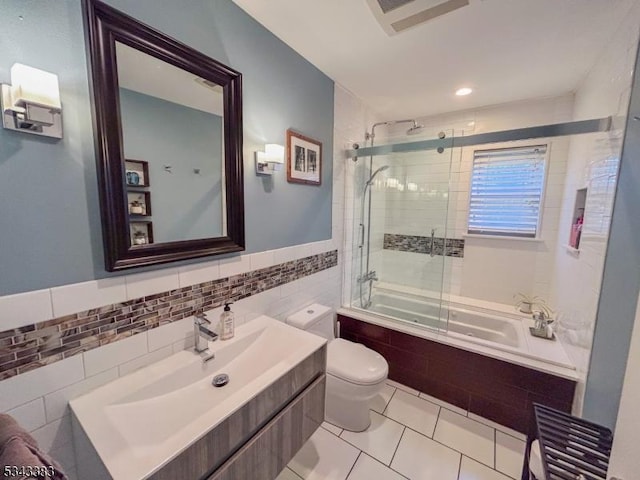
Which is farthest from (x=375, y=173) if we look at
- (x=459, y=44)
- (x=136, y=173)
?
(x=136, y=173)

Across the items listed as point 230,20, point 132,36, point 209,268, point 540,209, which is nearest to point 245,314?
point 209,268

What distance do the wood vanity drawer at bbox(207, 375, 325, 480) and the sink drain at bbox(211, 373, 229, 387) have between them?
260mm

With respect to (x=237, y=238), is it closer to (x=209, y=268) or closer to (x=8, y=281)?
(x=209, y=268)

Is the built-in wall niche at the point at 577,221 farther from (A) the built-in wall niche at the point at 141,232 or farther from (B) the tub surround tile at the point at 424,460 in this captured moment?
(A) the built-in wall niche at the point at 141,232

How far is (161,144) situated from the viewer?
44.3 inches

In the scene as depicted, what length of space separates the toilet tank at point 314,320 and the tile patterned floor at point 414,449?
0.61 meters

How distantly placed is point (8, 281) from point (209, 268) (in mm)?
648

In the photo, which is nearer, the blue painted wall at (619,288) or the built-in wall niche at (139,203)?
the built-in wall niche at (139,203)

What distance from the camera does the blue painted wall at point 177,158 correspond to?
1.04 metres

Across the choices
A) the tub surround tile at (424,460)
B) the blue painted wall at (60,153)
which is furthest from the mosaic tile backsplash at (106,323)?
the tub surround tile at (424,460)

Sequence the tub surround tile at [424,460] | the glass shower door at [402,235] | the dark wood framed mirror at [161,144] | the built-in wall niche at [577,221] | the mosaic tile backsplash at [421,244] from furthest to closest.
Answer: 1. the mosaic tile backsplash at [421,244]
2. the glass shower door at [402,235]
3. the built-in wall niche at [577,221]
4. the tub surround tile at [424,460]
5. the dark wood framed mirror at [161,144]

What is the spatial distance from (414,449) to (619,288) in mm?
1376

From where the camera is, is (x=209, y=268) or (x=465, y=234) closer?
(x=209, y=268)

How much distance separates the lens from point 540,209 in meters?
2.49
